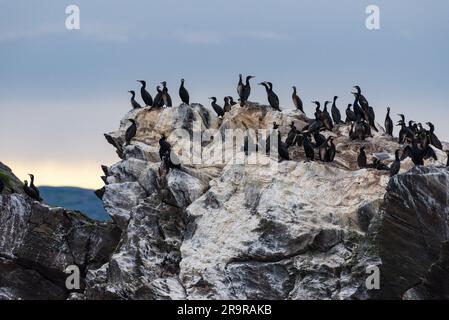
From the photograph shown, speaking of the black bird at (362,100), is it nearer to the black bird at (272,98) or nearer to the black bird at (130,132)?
the black bird at (272,98)

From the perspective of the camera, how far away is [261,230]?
5319 centimetres

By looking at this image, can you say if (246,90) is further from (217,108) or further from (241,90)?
(217,108)

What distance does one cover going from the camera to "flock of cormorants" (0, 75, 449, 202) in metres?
55.4

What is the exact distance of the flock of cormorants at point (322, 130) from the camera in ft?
182

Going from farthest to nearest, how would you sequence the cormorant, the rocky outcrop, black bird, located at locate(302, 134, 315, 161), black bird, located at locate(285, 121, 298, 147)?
the cormorant → the rocky outcrop → black bird, located at locate(285, 121, 298, 147) → black bird, located at locate(302, 134, 315, 161)

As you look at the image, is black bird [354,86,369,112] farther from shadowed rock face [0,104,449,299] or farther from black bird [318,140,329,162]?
black bird [318,140,329,162]

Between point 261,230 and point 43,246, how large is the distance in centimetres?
1039

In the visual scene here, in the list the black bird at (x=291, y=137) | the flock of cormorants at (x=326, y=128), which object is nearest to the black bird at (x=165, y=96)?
the flock of cormorants at (x=326, y=128)

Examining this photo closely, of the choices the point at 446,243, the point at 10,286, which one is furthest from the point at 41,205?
the point at 446,243

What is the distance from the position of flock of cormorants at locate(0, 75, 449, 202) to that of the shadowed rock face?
49cm

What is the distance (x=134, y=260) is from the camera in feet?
181

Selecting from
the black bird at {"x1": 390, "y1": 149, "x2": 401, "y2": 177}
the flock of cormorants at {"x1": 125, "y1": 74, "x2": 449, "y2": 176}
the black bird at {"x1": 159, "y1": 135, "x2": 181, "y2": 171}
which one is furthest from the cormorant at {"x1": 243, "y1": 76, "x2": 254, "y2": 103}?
the black bird at {"x1": 390, "y1": 149, "x2": 401, "y2": 177}
